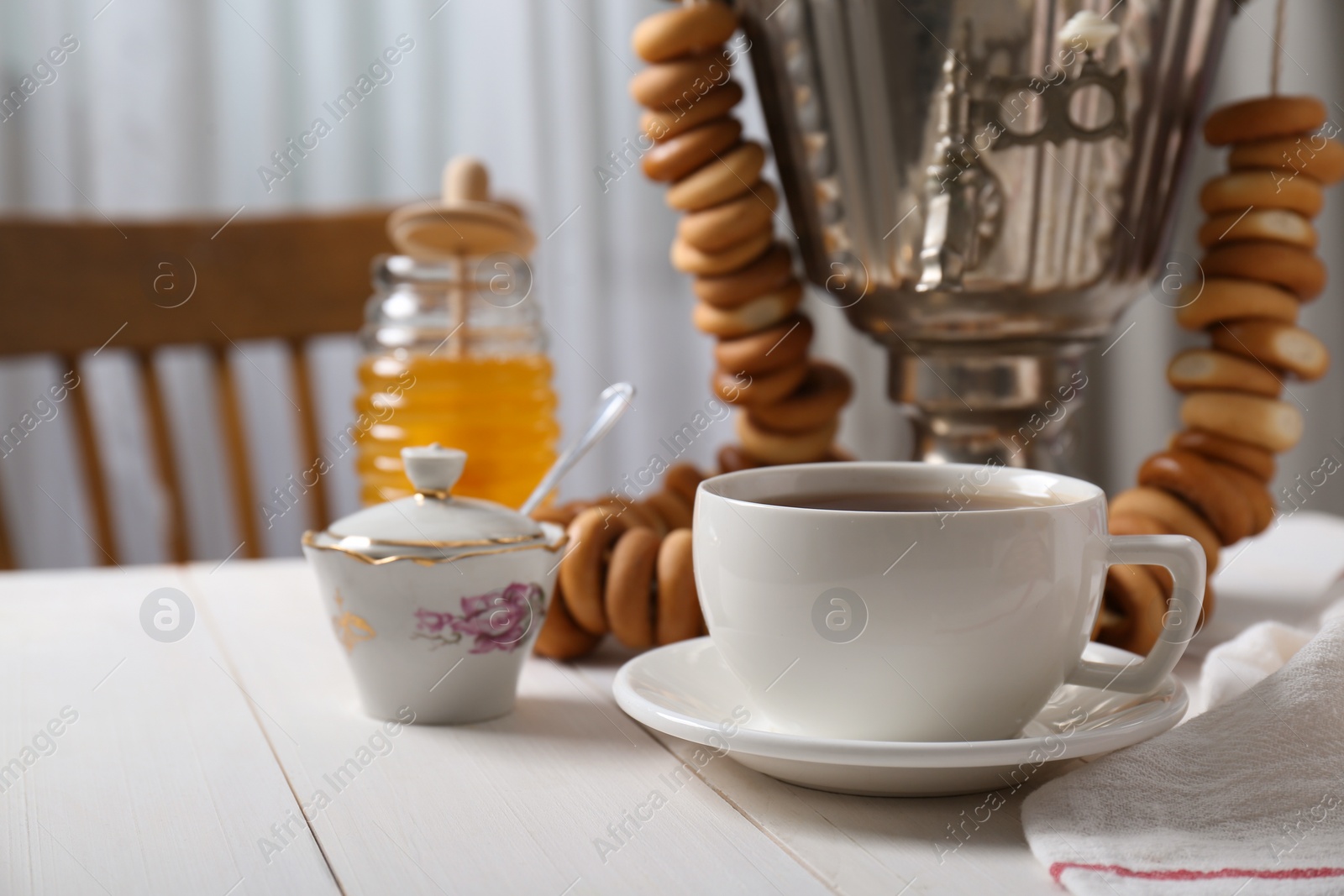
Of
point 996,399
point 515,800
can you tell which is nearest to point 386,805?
point 515,800

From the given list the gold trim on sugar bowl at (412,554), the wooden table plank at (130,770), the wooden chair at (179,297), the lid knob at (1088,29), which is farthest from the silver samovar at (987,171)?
the wooden chair at (179,297)

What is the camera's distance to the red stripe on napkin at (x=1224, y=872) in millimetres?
302

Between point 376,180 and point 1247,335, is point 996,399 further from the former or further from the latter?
point 376,180

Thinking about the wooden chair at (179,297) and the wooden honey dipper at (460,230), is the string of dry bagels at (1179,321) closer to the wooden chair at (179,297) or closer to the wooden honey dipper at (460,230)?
the wooden honey dipper at (460,230)

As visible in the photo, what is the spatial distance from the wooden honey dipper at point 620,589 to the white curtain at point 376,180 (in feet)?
3.13

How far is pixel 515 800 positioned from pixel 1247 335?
Answer: 1.30ft

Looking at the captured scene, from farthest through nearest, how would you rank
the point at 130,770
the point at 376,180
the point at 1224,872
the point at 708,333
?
the point at 376,180, the point at 708,333, the point at 130,770, the point at 1224,872

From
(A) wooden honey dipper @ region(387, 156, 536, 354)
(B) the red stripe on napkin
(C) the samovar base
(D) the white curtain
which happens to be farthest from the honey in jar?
(D) the white curtain

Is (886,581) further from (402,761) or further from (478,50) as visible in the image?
(478,50)

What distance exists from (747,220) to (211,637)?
13.0 inches

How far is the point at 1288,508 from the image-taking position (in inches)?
55.5

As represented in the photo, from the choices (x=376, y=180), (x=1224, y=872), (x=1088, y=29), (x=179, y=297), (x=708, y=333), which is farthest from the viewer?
(x=376, y=180)

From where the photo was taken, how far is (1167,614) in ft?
1.31

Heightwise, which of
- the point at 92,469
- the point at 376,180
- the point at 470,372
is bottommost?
the point at 92,469
